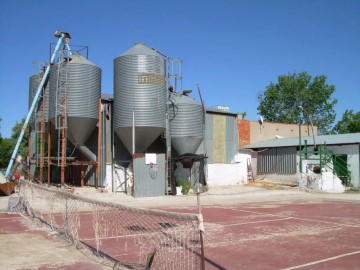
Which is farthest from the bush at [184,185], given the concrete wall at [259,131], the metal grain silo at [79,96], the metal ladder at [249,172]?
the concrete wall at [259,131]

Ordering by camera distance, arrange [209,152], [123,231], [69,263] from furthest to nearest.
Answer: [209,152] < [123,231] < [69,263]

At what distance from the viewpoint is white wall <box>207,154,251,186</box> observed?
111 ft

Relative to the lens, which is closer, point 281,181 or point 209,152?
point 209,152

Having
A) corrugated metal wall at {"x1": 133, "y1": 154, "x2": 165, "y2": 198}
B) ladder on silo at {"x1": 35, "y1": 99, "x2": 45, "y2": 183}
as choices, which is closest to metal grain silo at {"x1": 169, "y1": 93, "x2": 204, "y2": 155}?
corrugated metal wall at {"x1": 133, "y1": 154, "x2": 165, "y2": 198}

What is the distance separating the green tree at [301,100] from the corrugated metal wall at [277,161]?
3583 centimetres

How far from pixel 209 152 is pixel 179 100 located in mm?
7186

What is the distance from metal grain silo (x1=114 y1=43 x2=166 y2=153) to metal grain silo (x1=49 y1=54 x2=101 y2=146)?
→ 1683 millimetres

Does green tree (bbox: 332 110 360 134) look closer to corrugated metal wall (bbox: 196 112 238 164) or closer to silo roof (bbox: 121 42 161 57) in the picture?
corrugated metal wall (bbox: 196 112 238 164)

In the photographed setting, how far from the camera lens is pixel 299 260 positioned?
8.30m

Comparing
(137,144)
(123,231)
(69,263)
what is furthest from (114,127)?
(69,263)

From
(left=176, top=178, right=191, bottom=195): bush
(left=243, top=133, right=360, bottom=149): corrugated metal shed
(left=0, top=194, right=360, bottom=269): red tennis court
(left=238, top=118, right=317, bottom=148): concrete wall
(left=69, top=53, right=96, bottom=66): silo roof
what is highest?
(left=69, top=53, right=96, bottom=66): silo roof

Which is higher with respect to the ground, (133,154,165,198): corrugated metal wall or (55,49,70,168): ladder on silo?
(55,49,70,168): ladder on silo

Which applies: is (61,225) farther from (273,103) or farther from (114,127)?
(273,103)

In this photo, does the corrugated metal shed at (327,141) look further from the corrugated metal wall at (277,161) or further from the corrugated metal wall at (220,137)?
the corrugated metal wall at (220,137)
